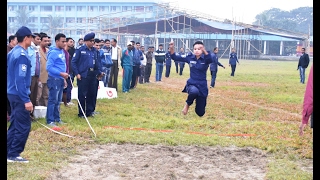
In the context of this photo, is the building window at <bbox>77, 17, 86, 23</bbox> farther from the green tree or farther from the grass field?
the grass field

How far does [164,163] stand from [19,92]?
7.99 feet

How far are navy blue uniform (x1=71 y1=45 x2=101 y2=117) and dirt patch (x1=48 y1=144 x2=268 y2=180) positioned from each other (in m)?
2.84

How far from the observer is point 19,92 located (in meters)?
6.55

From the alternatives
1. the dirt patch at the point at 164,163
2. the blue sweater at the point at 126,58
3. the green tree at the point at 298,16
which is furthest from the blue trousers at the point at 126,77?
the green tree at the point at 298,16

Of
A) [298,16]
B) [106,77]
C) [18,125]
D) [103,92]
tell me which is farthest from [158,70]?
[298,16]

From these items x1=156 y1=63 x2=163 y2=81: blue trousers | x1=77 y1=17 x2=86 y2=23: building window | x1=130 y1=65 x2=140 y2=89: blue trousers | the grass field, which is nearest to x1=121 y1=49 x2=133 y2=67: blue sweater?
x1=130 y1=65 x2=140 y2=89: blue trousers

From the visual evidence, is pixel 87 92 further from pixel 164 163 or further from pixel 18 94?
pixel 164 163

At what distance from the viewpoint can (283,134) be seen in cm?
940

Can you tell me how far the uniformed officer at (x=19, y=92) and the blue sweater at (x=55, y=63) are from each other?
2837 millimetres

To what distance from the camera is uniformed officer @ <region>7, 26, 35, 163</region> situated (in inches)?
257

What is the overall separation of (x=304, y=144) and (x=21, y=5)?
92903 millimetres

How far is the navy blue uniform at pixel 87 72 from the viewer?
10.6 metres
